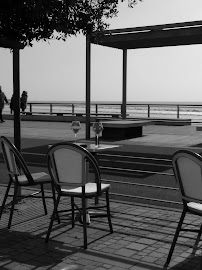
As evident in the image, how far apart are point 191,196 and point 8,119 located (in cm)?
2415

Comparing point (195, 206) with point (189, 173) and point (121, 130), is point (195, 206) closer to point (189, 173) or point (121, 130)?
point (189, 173)

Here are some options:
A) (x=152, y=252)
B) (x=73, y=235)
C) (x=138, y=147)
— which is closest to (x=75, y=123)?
(x=73, y=235)

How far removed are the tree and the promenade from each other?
85.0 inches

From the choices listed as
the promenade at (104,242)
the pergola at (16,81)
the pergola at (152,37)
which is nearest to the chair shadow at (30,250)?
the promenade at (104,242)

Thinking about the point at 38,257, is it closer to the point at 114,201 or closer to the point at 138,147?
the point at 114,201

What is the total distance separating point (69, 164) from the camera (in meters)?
4.64

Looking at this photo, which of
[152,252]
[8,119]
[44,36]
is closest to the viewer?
[152,252]

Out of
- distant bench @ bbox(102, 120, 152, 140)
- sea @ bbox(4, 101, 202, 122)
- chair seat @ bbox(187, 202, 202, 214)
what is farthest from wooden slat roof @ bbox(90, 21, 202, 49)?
chair seat @ bbox(187, 202, 202, 214)

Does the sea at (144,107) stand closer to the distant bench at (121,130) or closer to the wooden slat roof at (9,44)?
the distant bench at (121,130)

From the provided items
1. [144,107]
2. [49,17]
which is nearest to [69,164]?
[49,17]

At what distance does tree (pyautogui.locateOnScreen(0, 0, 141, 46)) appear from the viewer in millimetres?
5336

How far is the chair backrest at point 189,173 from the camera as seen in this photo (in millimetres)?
3879

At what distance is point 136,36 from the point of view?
12961 millimetres

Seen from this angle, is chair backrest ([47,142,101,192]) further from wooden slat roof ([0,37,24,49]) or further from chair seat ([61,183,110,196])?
wooden slat roof ([0,37,24,49])
